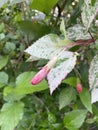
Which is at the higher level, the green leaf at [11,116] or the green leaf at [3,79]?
the green leaf at [3,79]

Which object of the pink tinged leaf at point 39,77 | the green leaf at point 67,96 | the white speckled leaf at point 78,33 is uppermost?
the pink tinged leaf at point 39,77

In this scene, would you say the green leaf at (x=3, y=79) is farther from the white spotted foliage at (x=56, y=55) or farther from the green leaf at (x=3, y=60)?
the white spotted foliage at (x=56, y=55)

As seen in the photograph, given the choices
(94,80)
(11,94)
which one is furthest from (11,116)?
(94,80)

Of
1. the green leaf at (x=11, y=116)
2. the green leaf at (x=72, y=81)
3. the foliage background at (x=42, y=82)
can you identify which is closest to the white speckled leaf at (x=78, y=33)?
the foliage background at (x=42, y=82)

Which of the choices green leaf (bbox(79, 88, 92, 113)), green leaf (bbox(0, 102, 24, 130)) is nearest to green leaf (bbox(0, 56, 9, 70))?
green leaf (bbox(0, 102, 24, 130))

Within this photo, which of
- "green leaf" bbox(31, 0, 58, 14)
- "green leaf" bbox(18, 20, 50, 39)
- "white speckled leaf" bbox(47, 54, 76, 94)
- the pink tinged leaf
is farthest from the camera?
"green leaf" bbox(18, 20, 50, 39)

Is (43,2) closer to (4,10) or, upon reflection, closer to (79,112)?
(79,112)

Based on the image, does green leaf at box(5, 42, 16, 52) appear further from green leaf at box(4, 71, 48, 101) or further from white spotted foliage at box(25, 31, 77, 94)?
white spotted foliage at box(25, 31, 77, 94)
